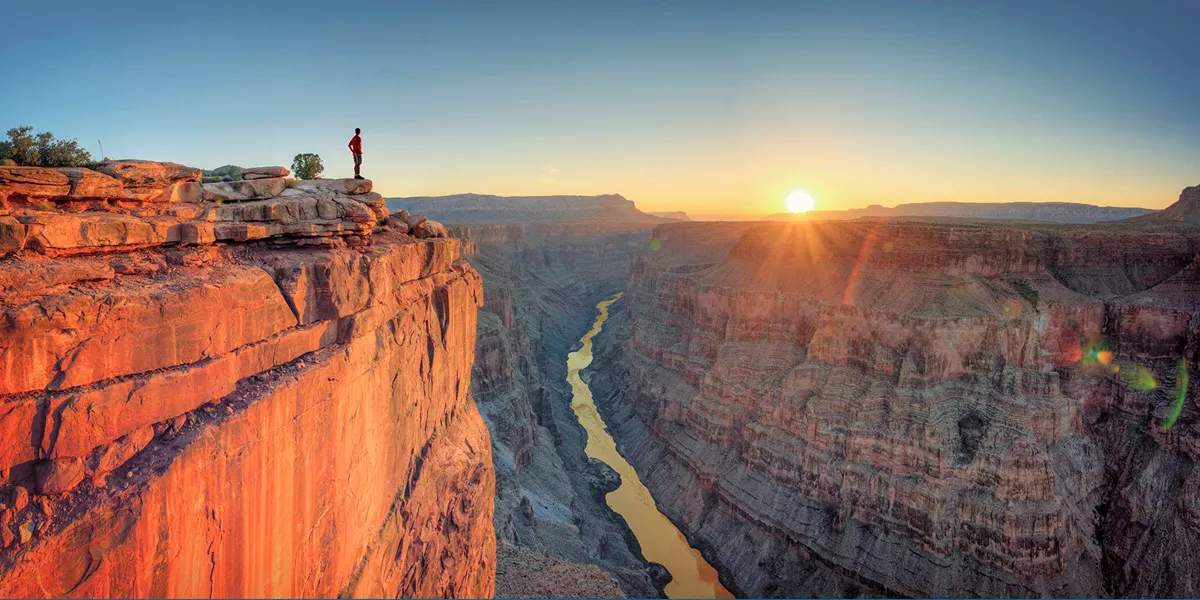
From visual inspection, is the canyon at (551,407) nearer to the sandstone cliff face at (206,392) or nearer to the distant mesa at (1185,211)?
the sandstone cliff face at (206,392)

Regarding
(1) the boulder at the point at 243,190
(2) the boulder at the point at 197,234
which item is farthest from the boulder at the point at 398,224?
(2) the boulder at the point at 197,234

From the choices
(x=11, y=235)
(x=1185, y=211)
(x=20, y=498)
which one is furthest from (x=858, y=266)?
(x=20, y=498)

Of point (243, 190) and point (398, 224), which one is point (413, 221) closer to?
point (398, 224)

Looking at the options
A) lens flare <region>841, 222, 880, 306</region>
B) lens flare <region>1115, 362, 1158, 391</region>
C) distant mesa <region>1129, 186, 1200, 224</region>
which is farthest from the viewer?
distant mesa <region>1129, 186, 1200, 224</region>

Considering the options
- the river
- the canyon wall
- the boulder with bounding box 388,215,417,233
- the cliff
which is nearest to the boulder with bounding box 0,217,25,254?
the boulder with bounding box 388,215,417,233

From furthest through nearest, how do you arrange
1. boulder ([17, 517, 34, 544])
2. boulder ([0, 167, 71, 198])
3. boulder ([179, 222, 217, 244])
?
boulder ([179, 222, 217, 244])
boulder ([0, 167, 71, 198])
boulder ([17, 517, 34, 544])

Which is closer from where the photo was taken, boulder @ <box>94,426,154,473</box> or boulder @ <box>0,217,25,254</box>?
boulder @ <box>94,426,154,473</box>

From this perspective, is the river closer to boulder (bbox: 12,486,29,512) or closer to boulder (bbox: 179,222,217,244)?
boulder (bbox: 179,222,217,244)
